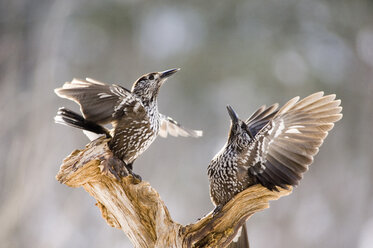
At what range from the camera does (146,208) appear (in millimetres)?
2805

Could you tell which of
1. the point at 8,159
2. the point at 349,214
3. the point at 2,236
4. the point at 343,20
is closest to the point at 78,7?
the point at 8,159

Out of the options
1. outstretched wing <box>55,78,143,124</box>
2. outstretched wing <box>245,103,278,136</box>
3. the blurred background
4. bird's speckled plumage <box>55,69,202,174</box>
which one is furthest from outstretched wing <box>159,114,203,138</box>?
the blurred background

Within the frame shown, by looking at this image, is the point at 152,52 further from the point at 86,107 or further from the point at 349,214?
the point at 86,107

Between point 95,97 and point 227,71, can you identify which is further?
point 227,71

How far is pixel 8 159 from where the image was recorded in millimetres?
7258

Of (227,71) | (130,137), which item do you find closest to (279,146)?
(130,137)

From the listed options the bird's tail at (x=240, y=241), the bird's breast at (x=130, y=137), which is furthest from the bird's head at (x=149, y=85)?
the bird's tail at (x=240, y=241)

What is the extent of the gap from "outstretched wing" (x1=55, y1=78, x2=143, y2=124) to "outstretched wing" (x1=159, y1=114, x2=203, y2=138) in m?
0.56

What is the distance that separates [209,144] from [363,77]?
3.04m

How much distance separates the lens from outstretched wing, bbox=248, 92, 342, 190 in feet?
9.13

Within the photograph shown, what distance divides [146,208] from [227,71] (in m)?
6.80

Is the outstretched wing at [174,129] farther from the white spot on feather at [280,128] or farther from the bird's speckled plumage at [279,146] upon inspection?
the white spot on feather at [280,128]

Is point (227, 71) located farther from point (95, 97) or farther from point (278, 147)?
point (95, 97)

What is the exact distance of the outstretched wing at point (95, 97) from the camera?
2.79 m
